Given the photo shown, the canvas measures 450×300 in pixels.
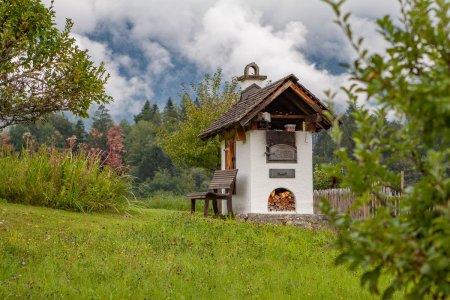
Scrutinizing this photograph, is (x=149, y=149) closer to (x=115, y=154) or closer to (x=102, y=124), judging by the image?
(x=102, y=124)

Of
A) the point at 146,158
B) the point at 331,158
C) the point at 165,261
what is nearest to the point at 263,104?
the point at 165,261

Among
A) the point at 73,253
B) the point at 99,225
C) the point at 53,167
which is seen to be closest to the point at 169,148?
the point at 53,167

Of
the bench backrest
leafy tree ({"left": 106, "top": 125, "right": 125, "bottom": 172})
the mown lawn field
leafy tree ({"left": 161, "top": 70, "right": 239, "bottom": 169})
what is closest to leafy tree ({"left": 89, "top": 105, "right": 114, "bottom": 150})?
leafy tree ({"left": 106, "top": 125, "right": 125, "bottom": 172})

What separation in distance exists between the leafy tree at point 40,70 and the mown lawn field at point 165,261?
2447 millimetres

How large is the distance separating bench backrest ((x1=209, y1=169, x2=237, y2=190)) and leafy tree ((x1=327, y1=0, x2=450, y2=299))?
14.6 metres

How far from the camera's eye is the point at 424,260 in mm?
2674

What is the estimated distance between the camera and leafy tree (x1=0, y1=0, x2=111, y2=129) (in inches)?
353

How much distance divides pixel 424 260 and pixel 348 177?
21.4 inches

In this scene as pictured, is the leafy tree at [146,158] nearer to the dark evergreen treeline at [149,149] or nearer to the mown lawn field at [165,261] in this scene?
the dark evergreen treeline at [149,149]

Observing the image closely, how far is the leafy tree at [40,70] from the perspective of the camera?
898 centimetres

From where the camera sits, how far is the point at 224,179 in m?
18.5

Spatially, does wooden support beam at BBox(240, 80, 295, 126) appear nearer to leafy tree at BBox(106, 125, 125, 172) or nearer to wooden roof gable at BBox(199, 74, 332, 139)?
wooden roof gable at BBox(199, 74, 332, 139)

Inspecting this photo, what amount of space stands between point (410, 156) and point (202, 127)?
Answer: 2501cm

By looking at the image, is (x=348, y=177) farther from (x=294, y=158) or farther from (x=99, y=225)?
(x=294, y=158)
